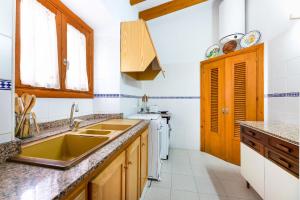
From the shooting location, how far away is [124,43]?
2129 millimetres

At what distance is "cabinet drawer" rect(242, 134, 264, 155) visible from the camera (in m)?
1.53

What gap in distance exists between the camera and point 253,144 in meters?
1.67

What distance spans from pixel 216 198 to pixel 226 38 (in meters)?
2.45

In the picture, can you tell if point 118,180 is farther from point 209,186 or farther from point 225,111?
point 225,111

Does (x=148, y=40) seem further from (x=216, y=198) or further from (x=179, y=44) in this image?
(x=216, y=198)

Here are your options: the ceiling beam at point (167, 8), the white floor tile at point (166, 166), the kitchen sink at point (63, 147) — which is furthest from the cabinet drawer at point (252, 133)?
the ceiling beam at point (167, 8)

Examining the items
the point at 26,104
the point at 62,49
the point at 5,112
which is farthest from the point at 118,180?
the point at 62,49

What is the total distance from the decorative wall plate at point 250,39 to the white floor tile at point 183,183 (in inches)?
86.2

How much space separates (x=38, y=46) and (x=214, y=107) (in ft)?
9.09

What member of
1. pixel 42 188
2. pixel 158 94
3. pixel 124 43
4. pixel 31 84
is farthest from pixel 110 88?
pixel 42 188

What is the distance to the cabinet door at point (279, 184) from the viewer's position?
111cm

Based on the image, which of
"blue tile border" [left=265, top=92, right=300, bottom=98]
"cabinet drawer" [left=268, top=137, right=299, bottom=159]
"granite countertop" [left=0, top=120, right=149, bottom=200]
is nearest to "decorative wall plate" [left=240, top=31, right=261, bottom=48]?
"blue tile border" [left=265, top=92, right=300, bottom=98]

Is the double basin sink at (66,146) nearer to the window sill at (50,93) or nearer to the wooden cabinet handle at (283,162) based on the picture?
the window sill at (50,93)

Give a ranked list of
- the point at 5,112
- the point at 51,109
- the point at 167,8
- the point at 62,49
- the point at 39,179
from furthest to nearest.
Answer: the point at 167,8 → the point at 62,49 → the point at 51,109 → the point at 5,112 → the point at 39,179
